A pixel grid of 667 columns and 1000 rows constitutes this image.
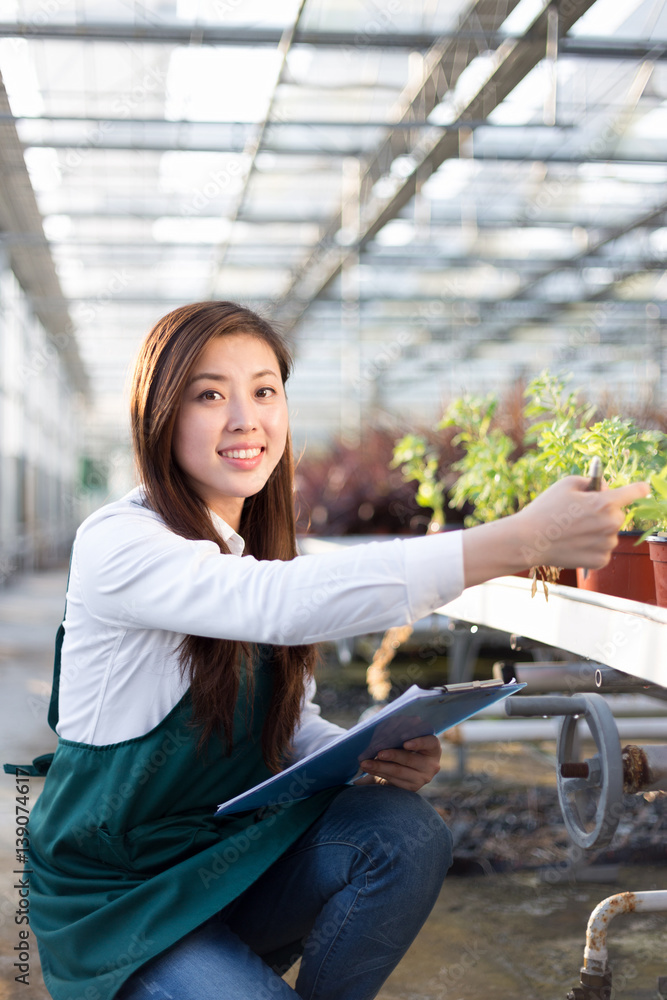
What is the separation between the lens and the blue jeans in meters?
1.11

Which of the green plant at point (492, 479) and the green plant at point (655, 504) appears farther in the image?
the green plant at point (492, 479)

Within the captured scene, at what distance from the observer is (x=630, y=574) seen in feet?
5.04

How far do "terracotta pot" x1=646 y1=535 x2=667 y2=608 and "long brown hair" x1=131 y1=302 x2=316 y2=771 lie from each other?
0.51 m

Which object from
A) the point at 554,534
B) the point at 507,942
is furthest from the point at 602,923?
the point at 554,534

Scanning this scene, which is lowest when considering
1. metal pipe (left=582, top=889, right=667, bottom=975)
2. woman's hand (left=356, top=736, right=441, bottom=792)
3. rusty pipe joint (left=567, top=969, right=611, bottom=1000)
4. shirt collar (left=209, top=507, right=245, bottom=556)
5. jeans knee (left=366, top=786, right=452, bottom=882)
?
rusty pipe joint (left=567, top=969, right=611, bottom=1000)

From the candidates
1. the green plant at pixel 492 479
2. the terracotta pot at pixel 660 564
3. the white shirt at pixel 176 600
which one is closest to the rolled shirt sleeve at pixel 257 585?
the white shirt at pixel 176 600

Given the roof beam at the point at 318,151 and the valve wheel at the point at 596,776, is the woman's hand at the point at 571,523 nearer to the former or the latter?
the valve wheel at the point at 596,776

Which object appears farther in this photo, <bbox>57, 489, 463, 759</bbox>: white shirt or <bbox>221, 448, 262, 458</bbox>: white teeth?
<bbox>221, 448, 262, 458</bbox>: white teeth

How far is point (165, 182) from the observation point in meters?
9.13

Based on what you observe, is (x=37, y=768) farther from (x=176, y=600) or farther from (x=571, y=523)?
(x=571, y=523)

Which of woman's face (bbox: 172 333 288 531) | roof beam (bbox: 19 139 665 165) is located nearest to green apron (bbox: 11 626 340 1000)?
woman's face (bbox: 172 333 288 531)

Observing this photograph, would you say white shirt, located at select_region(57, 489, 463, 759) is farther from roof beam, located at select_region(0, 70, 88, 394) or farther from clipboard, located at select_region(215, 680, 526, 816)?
roof beam, located at select_region(0, 70, 88, 394)

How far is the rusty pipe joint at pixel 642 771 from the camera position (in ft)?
4.74

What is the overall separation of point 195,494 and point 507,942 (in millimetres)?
1335
